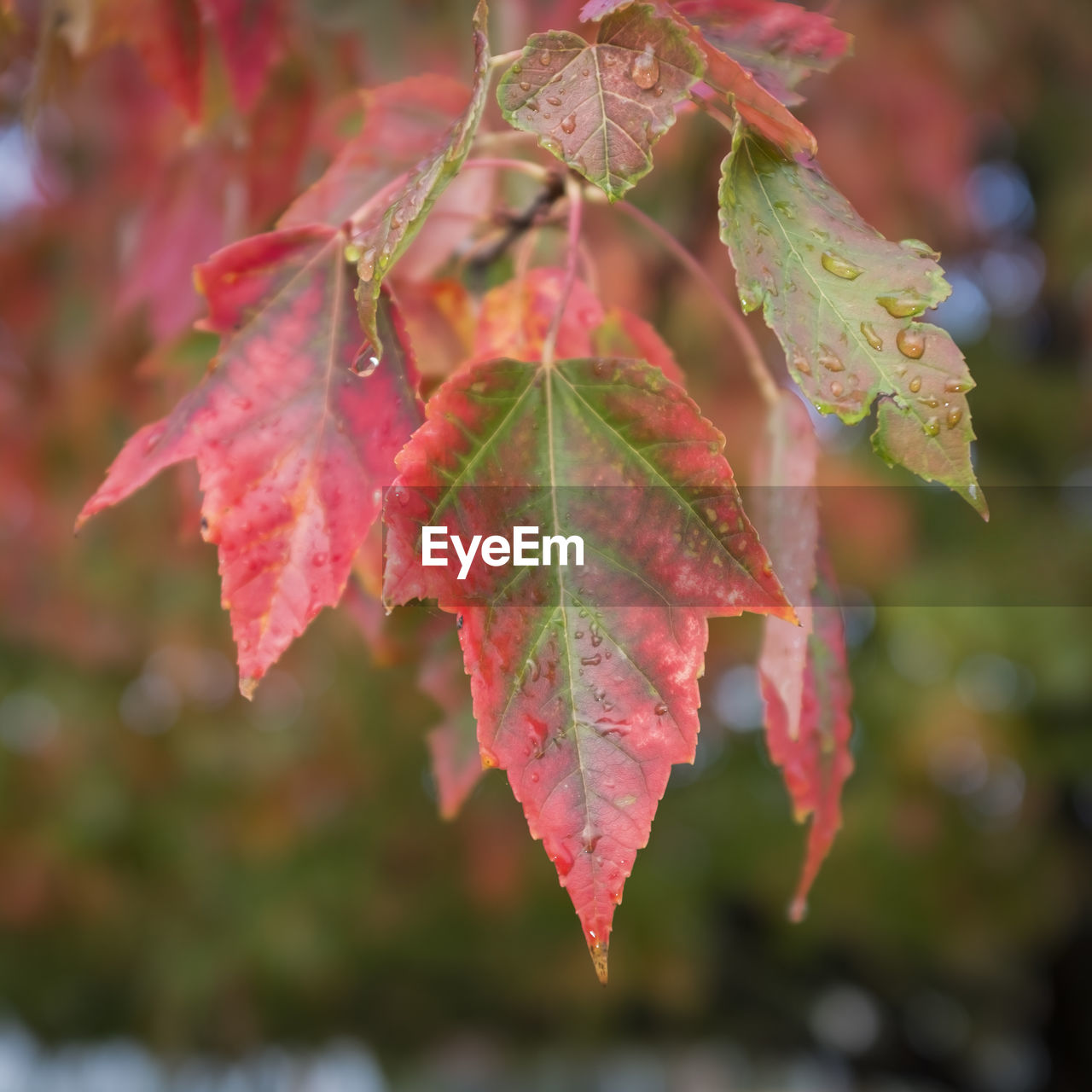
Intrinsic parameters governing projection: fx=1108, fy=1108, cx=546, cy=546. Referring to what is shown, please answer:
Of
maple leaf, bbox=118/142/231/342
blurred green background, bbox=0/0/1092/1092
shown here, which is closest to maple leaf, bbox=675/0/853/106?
blurred green background, bbox=0/0/1092/1092

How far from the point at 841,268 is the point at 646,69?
0.48 ft

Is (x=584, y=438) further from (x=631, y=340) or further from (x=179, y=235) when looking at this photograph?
(x=179, y=235)

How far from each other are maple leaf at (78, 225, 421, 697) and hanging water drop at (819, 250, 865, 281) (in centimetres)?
24

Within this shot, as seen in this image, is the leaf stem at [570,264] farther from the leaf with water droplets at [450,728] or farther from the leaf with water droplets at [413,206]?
the leaf with water droplets at [450,728]

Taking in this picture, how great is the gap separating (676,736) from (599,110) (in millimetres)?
319

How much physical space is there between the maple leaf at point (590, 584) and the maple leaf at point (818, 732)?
18 centimetres

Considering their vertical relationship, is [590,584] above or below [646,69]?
below

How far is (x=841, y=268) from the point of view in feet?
1.87

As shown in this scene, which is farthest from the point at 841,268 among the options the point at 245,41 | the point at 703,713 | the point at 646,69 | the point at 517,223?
the point at 703,713

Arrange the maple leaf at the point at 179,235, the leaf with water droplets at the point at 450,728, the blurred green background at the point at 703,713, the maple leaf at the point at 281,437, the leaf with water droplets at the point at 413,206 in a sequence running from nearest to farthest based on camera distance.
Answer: the leaf with water droplets at the point at 413,206 < the maple leaf at the point at 281,437 < the leaf with water droplets at the point at 450,728 < the maple leaf at the point at 179,235 < the blurred green background at the point at 703,713

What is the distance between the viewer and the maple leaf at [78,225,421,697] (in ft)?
2.10

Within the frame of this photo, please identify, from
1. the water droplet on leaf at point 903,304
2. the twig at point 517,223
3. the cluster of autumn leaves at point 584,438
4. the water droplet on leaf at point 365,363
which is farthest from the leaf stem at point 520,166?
the water droplet on leaf at point 903,304

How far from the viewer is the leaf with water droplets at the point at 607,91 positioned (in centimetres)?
55

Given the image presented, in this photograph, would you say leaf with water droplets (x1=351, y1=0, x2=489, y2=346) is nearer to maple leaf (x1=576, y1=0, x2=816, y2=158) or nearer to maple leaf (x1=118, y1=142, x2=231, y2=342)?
maple leaf (x1=576, y1=0, x2=816, y2=158)
